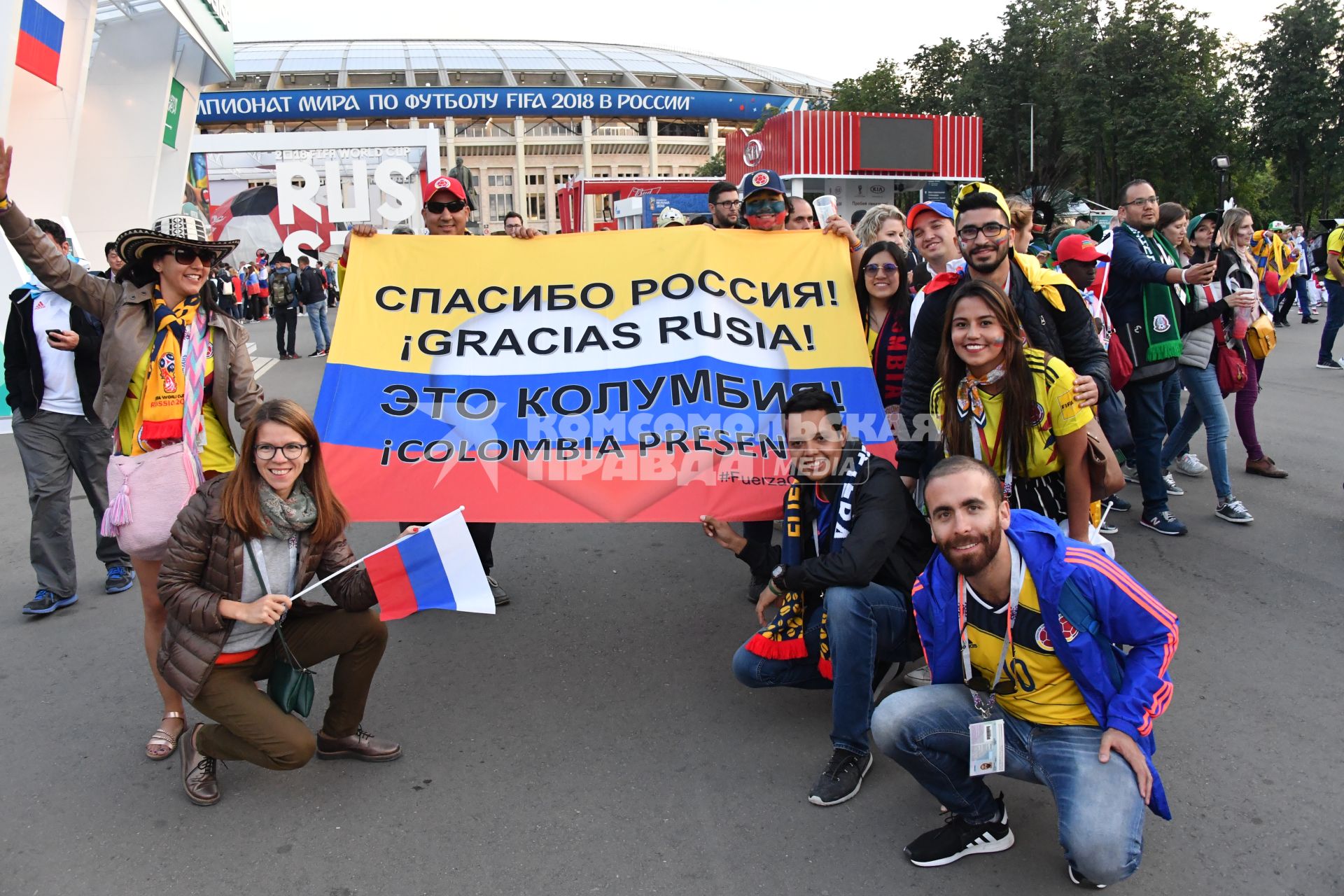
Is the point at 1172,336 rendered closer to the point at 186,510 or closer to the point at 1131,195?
the point at 1131,195

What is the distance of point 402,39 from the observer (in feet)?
376

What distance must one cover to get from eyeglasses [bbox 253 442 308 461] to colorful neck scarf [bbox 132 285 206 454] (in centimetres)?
77

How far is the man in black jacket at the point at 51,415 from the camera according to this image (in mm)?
4953

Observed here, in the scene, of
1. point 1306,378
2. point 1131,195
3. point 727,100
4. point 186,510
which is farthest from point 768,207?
point 727,100

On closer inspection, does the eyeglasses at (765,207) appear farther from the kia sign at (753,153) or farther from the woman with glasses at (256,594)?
the kia sign at (753,153)

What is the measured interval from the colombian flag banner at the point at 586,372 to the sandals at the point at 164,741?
1.00m

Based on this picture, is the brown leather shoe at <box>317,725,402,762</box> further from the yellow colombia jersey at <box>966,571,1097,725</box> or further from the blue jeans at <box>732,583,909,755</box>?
the yellow colombia jersey at <box>966,571,1097,725</box>

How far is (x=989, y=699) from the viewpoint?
285cm

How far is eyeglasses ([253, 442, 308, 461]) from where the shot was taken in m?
3.19

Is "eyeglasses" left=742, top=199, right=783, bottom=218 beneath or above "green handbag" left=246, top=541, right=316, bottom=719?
above

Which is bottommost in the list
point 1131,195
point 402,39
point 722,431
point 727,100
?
point 722,431

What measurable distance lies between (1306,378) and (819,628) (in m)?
10.0

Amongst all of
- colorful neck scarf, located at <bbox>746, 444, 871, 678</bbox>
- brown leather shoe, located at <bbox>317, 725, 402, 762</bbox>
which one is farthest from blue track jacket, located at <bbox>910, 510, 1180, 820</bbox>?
brown leather shoe, located at <bbox>317, 725, 402, 762</bbox>

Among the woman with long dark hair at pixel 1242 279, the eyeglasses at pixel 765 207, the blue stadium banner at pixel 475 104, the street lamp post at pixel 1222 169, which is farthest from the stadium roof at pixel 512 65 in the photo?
the eyeglasses at pixel 765 207
